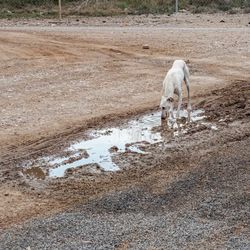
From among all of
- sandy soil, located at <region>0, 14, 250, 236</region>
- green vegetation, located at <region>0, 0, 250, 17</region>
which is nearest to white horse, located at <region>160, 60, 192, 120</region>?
sandy soil, located at <region>0, 14, 250, 236</region>

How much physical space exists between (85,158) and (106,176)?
1.00m

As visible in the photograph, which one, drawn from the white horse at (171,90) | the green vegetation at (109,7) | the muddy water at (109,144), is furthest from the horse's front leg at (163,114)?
the green vegetation at (109,7)

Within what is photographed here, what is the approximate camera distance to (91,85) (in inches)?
603

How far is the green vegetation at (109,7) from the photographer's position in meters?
31.0

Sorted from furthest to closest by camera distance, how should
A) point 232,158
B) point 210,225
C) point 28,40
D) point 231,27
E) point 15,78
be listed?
point 231,27
point 28,40
point 15,78
point 232,158
point 210,225

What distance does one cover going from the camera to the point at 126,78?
53.2 feet

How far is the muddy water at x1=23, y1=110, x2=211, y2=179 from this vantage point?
31.6 ft

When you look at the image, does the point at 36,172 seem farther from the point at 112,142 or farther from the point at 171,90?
the point at 171,90

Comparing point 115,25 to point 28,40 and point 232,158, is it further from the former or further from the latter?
point 232,158

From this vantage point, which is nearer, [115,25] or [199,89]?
[199,89]

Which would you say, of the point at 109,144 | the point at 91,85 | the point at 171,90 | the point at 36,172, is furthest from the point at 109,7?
the point at 36,172

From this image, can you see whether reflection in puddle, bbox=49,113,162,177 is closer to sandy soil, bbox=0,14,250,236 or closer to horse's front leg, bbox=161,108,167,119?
horse's front leg, bbox=161,108,167,119

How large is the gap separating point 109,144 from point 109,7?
73.1 feet

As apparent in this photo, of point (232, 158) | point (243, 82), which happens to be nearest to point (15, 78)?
point (243, 82)
